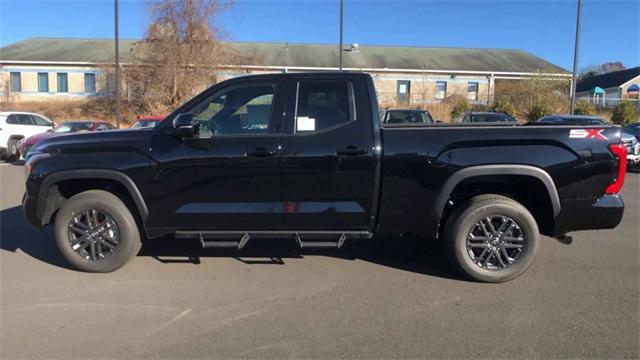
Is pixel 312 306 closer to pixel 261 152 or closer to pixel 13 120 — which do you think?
pixel 261 152

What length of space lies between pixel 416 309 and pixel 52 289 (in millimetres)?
3296

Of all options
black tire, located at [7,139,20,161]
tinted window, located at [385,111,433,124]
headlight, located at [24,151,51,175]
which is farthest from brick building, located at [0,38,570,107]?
headlight, located at [24,151,51,175]

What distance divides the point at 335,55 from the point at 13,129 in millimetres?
32087

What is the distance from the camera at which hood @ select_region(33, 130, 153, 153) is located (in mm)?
4715

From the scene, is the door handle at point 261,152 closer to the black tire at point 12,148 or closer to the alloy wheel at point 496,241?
the alloy wheel at point 496,241

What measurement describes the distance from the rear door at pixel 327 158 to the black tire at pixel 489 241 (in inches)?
33.9

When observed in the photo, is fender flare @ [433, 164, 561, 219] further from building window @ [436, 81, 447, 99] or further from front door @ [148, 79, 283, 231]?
building window @ [436, 81, 447, 99]

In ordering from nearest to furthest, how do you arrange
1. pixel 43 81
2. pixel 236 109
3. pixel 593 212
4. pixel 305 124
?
pixel 593 212 < pixel 305 124 < pixel 236 109 < pixel 43 81

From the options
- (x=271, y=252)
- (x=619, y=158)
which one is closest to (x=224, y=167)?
(x=271, y=252)

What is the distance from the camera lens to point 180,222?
4.78 m

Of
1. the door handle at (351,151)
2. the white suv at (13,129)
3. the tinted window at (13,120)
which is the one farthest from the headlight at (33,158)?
the tinted window at (13,120)

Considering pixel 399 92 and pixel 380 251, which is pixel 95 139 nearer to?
pixel 380 251

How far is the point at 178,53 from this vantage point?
3073 cm

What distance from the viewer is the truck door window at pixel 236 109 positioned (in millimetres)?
4793
